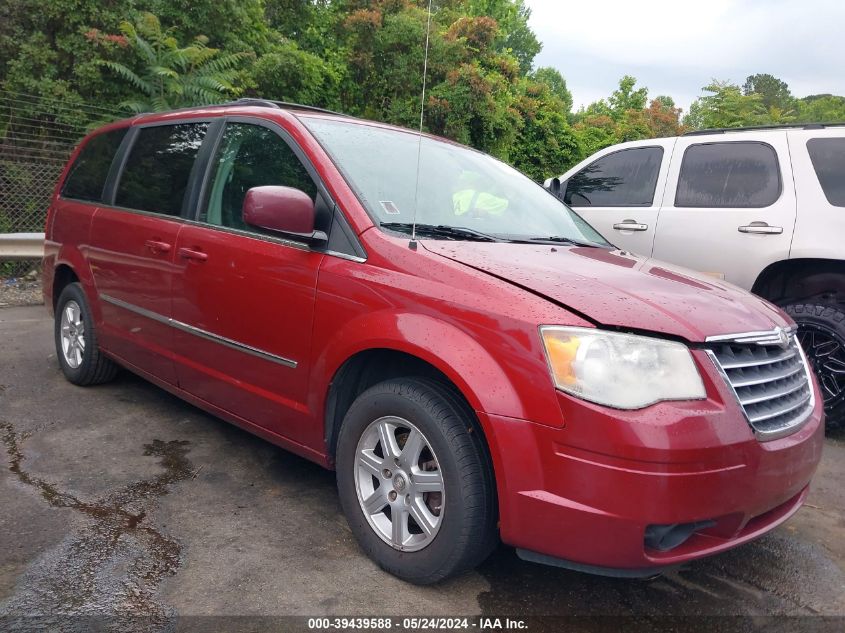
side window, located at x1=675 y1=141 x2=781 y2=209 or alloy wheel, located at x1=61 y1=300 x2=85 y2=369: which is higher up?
side window, located at x1=675 y1=141 x2=781 y2=209

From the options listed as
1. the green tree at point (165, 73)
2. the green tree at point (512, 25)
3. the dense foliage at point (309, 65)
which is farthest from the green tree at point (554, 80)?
the green tree at point (165, 73)

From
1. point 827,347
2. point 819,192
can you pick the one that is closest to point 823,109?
point 819,192

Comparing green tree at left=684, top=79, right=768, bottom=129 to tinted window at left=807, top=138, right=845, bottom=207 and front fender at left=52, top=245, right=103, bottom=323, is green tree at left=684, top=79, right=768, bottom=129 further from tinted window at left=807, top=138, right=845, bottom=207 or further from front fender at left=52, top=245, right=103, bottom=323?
front fender at left=52, top=245, right=103, bottom=323

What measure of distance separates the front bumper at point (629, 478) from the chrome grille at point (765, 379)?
0.07 meters

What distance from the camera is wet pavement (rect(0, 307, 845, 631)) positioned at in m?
2.36

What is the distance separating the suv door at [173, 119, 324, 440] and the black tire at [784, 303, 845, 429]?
132 inches

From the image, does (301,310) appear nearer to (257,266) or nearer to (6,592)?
(257,266)

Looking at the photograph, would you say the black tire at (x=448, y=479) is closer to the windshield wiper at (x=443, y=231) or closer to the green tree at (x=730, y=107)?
the windshield wiper at (x=443, y=231)

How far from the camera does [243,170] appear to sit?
3.38 m

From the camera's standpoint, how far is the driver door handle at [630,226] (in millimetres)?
5488

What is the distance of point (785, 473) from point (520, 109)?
1731 centimetres

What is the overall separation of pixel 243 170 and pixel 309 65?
11.2 m

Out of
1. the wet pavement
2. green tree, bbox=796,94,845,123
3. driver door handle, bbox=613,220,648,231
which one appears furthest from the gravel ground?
green tree, bbox=796,94,845,123

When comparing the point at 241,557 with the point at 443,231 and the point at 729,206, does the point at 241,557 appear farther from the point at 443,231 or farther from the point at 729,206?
the point at 729,206
